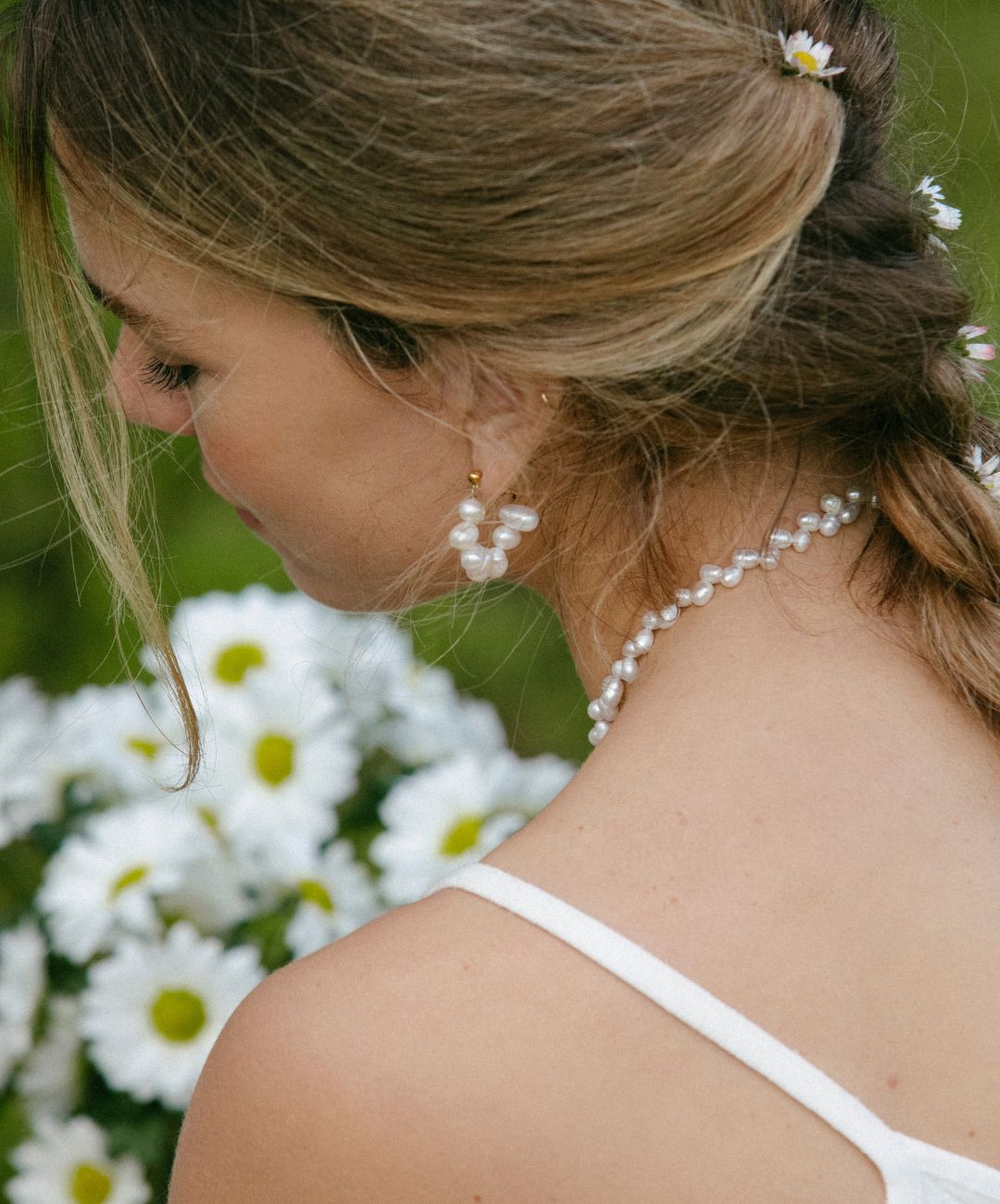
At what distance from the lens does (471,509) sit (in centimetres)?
129

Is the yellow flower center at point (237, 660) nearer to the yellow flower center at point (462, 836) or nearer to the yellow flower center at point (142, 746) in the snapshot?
the yellow flower center at point (142, 746)

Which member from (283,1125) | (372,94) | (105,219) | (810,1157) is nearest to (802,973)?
(810,1157)

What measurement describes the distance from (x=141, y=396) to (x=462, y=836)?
0.61m

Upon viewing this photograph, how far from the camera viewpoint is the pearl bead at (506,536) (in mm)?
1297

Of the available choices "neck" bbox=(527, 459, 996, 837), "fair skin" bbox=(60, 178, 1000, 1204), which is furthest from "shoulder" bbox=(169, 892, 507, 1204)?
"neck" bbox=(527, 459, 996, 837)

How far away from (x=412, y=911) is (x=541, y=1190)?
0.21m

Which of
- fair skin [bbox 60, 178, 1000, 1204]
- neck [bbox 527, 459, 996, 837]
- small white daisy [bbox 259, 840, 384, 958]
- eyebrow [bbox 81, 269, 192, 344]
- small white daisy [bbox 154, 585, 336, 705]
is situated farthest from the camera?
small white daisy [bbox 154, 585, 336, 705]

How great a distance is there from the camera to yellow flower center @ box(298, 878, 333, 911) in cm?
151

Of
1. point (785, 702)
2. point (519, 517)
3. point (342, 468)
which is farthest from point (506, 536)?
point (785, 702)

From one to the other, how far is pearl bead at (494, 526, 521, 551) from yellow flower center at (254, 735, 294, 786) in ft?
1.49

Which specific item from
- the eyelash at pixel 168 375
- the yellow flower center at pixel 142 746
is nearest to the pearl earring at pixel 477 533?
the eyelash at pixel 168 375

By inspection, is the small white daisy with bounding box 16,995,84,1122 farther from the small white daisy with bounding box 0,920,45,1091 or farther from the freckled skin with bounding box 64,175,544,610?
the freckled skin with bounding box 64,175,544,610

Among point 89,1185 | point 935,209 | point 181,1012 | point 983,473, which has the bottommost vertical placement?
point 89,1185

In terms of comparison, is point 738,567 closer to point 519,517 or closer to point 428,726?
point 519,517
